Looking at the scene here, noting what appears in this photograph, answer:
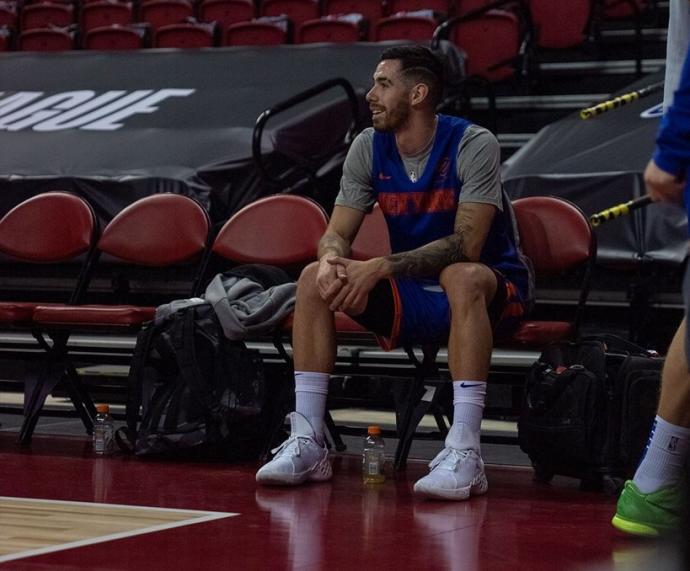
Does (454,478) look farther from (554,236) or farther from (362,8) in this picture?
(362,8)

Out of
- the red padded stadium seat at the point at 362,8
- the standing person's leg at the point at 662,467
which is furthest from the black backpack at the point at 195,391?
the red padded stadium seat at the point at 362,8

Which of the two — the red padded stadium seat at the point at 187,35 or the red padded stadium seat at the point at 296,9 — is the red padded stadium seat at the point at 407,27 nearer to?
the red padded stadium seat at the point at 296,9

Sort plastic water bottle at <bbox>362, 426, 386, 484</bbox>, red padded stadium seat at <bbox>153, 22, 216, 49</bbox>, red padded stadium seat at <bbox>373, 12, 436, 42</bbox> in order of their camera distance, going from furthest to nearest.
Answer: red padded stadium seat at <bbox>153, 22, 216, 49</bbox> < red padded stadium seat at <bbox>373, 12, 436, 42</bbox> < plastic water bottle at <bbox>362, 426, 386, 484</bbox>

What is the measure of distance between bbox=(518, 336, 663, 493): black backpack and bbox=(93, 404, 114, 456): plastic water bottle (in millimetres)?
1482

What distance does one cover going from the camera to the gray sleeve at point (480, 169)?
3.92m

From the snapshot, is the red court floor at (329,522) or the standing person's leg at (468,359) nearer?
the red court floor at (329,522)

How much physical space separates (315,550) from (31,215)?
3.12m

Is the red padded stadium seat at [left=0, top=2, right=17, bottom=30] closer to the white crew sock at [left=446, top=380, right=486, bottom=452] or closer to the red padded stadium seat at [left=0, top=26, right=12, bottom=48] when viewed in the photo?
the red padded stadium seat at [left=0, top=26, right=12, bottom=48]

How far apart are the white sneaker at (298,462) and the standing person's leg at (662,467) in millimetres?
1078

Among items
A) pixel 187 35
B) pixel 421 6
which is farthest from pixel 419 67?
pixel 187 35

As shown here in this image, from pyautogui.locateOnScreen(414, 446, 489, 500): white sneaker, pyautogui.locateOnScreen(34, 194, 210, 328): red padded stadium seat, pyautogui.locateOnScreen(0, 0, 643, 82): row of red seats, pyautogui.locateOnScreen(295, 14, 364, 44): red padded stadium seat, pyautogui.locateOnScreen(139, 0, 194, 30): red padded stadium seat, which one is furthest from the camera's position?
pyautogui.locateOnScreen(139, 0, 194, 30): red padded stadium seat

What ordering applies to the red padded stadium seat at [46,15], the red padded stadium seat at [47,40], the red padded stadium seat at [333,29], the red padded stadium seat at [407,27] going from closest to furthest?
the red padded stadium seat at [407,27] < the red padded stadium seat at [333,29] < the red padded stadium seat at [47,40] < the red padded stadium seat at [46,15]

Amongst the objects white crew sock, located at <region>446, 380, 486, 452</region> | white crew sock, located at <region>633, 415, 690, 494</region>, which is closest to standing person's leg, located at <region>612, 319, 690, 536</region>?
white crew sock, located at <region>633, 415, 690, 494</region>

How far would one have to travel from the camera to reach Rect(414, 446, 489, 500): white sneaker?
3566 millimetres
